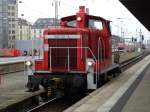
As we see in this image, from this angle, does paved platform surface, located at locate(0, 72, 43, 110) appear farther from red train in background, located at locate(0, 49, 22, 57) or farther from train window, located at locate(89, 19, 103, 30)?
red train in background, located at locate(0, 49, 22, 57)

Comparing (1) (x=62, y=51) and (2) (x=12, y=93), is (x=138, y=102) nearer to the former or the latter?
(1) (x=62, y=51)

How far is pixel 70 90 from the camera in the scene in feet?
50.0

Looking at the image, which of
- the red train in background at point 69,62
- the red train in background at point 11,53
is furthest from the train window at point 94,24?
the red train in background at point 11,53

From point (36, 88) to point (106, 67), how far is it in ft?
12.6

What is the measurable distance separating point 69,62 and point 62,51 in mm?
526

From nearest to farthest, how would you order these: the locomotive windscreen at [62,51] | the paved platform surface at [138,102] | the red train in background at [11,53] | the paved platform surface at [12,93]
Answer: the paved platform surface at [138,102] < the paved platform surface at [12,93] < the locomotive windscreen at [62,51] < the red train in background at [11,53]

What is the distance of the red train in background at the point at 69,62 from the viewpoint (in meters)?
15.1

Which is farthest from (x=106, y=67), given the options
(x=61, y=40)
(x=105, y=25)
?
(x=61, y=40)

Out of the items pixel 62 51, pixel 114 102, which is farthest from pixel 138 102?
pixel 62 51

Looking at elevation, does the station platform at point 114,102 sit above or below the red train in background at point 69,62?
below

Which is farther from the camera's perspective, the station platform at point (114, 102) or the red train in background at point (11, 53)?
the red train in background at point (11, 53)

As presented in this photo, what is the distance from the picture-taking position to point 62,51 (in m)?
16.1

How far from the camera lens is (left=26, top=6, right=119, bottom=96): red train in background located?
49.6 ft

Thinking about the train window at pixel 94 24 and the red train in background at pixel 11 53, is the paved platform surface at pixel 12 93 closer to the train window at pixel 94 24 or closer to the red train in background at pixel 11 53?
the train window at pixel 94 24
